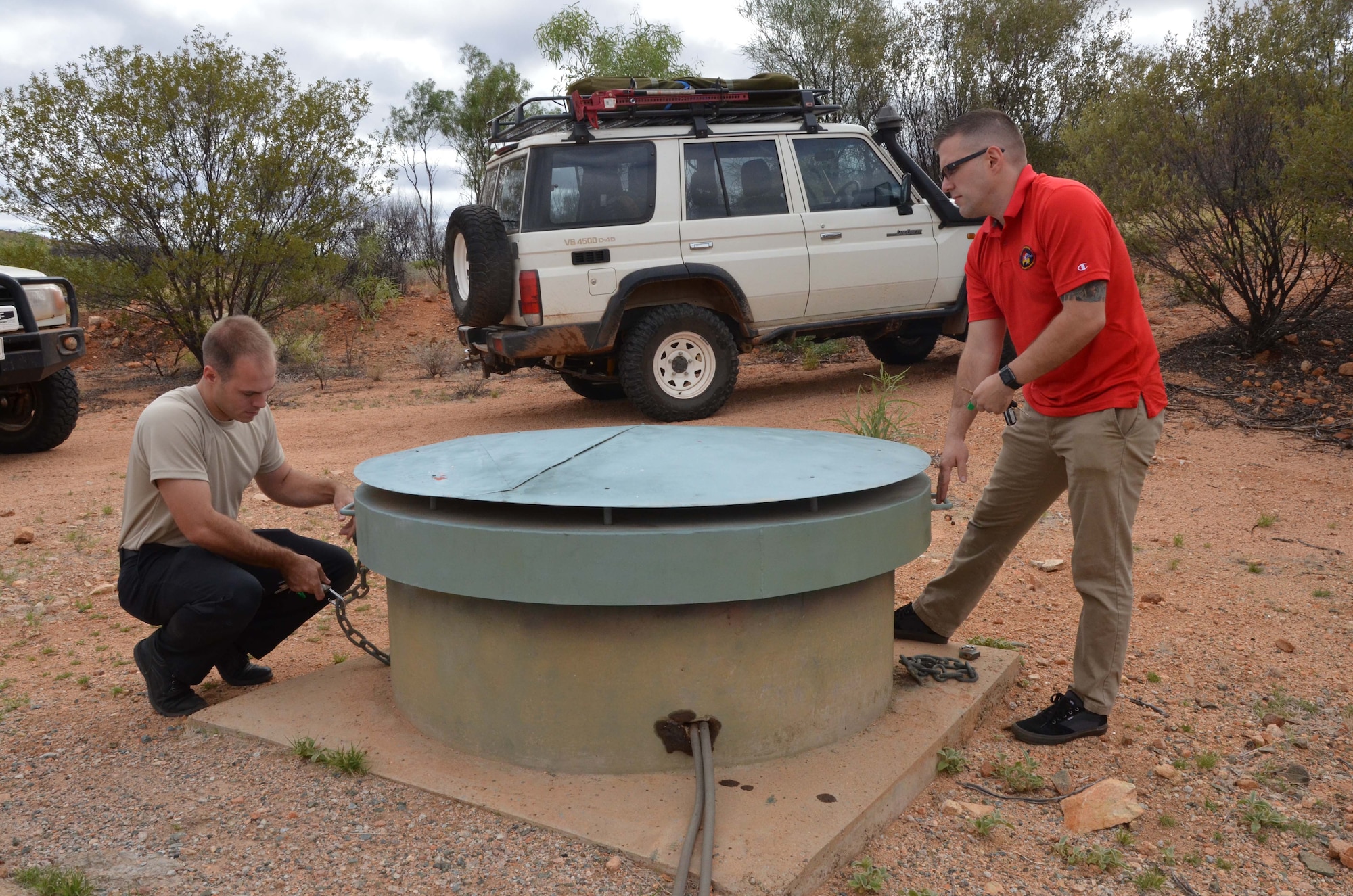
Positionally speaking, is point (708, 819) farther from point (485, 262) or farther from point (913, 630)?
point (485, 262)

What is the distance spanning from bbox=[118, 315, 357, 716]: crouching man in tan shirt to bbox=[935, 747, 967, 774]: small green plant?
1946 mm

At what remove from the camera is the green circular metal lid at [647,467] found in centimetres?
272

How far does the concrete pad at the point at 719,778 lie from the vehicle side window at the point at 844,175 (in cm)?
584

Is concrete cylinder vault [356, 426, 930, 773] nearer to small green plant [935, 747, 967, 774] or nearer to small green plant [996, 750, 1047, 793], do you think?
small green plant [935, 747, 967, 774]

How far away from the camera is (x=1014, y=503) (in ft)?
11.3

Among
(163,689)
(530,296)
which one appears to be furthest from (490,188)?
(163,689)

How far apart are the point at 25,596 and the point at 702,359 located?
4929 mm

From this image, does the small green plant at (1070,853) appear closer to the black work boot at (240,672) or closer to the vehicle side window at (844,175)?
the black work boot at (240,672)

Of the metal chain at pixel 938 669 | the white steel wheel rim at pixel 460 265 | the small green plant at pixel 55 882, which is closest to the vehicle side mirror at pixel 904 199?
the white steel wheel rim at pixel 460 265

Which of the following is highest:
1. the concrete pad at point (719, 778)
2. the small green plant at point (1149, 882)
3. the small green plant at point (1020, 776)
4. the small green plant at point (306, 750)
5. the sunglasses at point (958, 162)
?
the sunglasses at point (958, 162)

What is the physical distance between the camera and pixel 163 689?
3447mm

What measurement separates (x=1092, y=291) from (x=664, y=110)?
5827 mm

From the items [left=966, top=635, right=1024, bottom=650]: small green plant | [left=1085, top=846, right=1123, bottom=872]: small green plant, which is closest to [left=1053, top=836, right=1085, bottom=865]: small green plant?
[left=1085, top=846, right=1123, bottom=872]: small green plant

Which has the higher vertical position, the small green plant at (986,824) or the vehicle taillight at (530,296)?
the vehicle taillight at (530,296)
